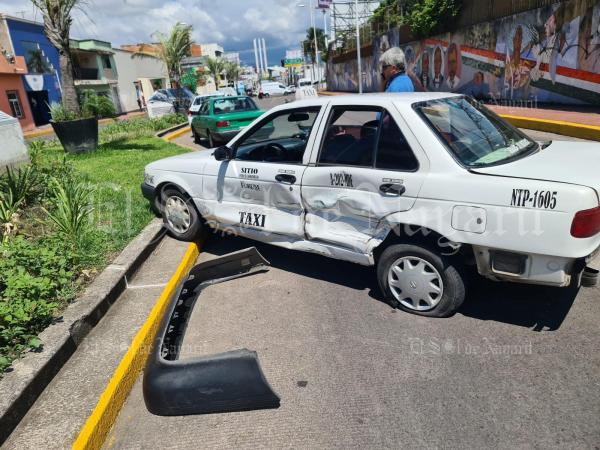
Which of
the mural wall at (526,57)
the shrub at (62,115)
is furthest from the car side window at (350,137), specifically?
the mural wall at (526,57)

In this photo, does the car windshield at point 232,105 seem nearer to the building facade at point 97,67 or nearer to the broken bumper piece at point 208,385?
the broken bumper piece at point 208,385

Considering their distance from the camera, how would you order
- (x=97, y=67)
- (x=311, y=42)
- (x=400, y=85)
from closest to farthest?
(x=400, y=85) → (x=97, y=67) → (x=311, y=42)

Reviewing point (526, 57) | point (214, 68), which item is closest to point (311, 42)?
point (214, 68)

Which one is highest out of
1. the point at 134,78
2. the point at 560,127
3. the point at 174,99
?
the point at 134,78

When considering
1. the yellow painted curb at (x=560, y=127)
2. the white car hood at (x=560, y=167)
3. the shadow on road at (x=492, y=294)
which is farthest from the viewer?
the yellow painted curb at (x=560, y=127)

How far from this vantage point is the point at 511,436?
2414mm

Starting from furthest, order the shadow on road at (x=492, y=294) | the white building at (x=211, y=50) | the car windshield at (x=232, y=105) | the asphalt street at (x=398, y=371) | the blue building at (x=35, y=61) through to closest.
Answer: the white building at (x=211, y=50) < the blue building at (x=35, y=61) < the car windshield at (x=232, y=105) < the shadow on road at (x=492, y=294) < the asphalt street at (x=398, y=371)

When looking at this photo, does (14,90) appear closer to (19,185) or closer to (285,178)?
(19,185)

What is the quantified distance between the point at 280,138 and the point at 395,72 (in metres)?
1.70

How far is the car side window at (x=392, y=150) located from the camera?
343 centimetres

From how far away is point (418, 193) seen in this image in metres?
3.32

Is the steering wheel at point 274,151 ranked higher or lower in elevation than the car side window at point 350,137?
lower

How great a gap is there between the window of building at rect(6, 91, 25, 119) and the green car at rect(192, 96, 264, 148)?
22561 mm

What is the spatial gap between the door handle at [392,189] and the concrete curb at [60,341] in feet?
8.35
